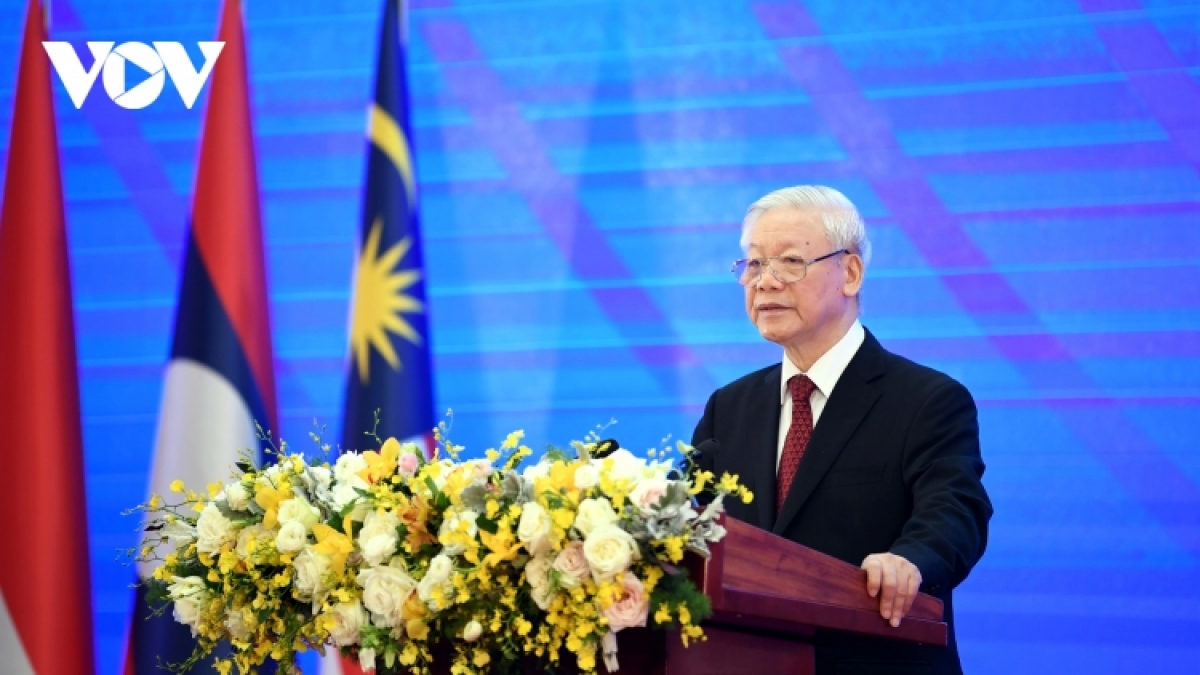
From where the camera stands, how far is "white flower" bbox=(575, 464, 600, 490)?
1.67 m

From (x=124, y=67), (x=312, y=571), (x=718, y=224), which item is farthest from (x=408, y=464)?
(x=124, y=67)

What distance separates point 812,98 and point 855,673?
6.60 ft

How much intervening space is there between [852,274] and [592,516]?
1285 mm

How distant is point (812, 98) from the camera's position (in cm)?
389

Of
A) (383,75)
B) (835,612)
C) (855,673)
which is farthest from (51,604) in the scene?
(835,612)

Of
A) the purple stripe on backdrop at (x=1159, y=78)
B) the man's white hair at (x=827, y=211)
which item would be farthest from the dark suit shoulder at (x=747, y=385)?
the purple stripe on backdrop at (x=1159, y=78)

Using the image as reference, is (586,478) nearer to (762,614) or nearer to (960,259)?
(762,614)

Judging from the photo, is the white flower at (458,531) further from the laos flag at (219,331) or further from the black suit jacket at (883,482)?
the laos flag at (219,331)

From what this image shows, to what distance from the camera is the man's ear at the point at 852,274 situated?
2.73 m

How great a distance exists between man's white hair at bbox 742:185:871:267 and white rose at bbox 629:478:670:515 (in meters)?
1.14

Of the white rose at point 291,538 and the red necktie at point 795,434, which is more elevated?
the red necktie at point 795,434

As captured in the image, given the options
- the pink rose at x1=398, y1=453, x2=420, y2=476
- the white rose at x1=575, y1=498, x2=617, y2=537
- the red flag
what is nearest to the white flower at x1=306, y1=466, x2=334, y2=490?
the pink rose at x1=398, y1=453, x2=420, y2=476

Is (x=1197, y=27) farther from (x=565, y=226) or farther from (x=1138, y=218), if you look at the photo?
(x=565, y=226)

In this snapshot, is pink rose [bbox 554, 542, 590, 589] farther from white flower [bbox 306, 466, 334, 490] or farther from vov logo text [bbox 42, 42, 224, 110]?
vov logo text [bbox 42, 42, 224, 110]
